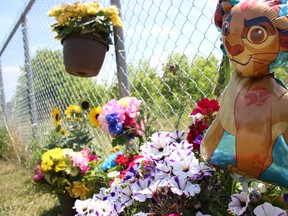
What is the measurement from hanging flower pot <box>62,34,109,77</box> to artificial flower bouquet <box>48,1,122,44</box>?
0.11 ft

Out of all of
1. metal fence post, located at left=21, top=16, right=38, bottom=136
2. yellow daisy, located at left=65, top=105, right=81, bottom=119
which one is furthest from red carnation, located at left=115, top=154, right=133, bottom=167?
metal fence post, located at left=21, top=16, right=38, bottom=136

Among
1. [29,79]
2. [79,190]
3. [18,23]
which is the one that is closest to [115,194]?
[79,190]

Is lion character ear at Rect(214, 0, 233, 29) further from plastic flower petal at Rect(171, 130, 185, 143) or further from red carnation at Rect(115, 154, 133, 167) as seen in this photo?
red carnation at Rect(115, 154, 133, 167)

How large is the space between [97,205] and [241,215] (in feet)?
1.61

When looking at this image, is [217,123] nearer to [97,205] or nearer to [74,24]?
[97,205]

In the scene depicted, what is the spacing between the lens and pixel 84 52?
223cm

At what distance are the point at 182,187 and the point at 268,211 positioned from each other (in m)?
0.25

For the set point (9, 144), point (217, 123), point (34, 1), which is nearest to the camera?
point (217, 123)

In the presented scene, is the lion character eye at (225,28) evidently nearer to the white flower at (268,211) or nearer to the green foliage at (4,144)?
the white flower at (268,211)

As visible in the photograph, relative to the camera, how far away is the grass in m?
2.49

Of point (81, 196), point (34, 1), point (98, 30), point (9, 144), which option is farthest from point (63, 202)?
point (9, 144)

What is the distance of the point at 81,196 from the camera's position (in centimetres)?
194

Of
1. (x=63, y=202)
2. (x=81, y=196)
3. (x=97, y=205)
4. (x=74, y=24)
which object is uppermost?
(x=74, y=24)

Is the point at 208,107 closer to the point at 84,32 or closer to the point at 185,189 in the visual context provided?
the point at 185,189
